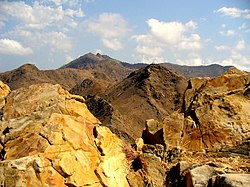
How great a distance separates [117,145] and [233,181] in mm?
3440

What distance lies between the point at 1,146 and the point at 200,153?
16.5 feet

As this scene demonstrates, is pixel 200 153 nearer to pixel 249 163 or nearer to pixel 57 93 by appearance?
pixel 249 163

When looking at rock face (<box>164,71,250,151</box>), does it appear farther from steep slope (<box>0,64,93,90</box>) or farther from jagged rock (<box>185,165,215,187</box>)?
steep slope (<box>0,64,93,90</box>)

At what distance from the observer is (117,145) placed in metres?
9.37

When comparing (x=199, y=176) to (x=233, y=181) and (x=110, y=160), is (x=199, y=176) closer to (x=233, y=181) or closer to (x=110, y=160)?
(x=233, y=181)

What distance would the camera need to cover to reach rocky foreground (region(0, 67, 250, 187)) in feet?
25.5

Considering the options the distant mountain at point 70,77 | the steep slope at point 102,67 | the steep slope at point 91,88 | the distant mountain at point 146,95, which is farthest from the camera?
the steep slope at point 102,67

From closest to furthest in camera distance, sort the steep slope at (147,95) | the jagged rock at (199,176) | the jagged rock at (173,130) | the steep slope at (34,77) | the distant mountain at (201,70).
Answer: the jagged rock at (199,176)
the jagged rock at (173,130)
the steep slope at (147,95)
the steep slope at (34,77)
the distant mountain at (201,70)

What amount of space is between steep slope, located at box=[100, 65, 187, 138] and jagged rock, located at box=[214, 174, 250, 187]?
41.7m

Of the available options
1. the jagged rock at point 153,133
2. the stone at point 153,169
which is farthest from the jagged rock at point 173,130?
the stone at point 153,169

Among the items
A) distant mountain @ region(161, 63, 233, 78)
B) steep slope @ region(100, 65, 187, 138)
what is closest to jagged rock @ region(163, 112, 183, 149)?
steep slope @ region(100, 65, 187, 138)

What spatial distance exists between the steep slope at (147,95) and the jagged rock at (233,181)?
137 feet

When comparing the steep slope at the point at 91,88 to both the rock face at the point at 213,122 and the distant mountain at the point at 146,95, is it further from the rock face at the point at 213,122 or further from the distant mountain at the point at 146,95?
the rock face at the point at 213,122

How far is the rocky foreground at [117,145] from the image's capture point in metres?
7.77
